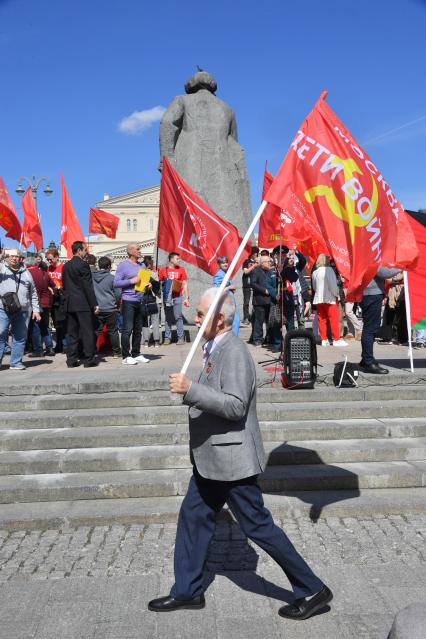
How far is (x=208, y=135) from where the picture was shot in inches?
601

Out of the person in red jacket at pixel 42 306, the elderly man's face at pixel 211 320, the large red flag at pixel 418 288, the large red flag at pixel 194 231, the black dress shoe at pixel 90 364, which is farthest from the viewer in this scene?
the person in red jacket at pixel 42 306

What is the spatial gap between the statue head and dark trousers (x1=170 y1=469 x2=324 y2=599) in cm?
1415

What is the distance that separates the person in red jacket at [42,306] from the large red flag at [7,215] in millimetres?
793

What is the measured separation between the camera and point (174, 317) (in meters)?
13.0

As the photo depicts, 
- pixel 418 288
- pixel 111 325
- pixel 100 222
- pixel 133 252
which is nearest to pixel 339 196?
pixel 418 288

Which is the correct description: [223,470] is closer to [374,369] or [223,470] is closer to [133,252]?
[374,369]

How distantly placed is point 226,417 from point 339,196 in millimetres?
2777

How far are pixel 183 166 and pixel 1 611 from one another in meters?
Answer: 13.0

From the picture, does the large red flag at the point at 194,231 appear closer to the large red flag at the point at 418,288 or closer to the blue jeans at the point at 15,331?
the large red flag at the point at 418,288

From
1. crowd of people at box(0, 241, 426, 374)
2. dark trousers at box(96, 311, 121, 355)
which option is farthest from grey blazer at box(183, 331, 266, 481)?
dark trousers at box(96, 311, 121, 355)

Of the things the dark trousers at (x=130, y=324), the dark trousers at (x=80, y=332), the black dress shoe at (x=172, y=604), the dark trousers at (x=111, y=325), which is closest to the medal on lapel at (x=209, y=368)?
the black dress shoe at (x=172, y=604)

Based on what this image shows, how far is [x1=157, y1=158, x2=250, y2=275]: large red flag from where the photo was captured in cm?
796

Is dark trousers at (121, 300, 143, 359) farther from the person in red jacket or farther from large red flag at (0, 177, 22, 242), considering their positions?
large red flag at (0, 177, 22, 242)

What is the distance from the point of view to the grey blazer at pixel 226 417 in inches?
124
